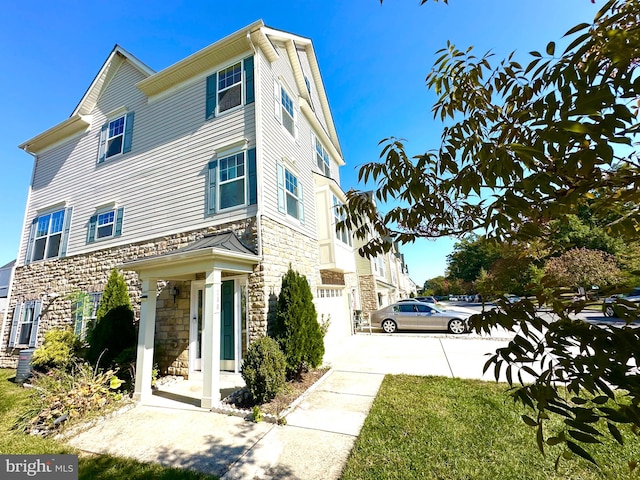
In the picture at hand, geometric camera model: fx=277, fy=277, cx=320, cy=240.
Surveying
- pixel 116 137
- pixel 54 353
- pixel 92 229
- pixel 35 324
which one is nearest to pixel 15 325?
pixel 35 324

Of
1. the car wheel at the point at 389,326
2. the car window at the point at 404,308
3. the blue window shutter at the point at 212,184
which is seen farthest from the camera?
the car wheel at the point at 389,326

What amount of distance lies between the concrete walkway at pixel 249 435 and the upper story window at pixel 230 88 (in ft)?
26.5

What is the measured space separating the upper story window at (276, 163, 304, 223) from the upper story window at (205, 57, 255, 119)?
233 cm

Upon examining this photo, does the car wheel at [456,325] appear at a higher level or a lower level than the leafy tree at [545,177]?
lower

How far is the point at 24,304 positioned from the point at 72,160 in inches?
252

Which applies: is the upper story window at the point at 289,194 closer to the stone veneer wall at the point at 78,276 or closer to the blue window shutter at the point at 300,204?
the blue window shutter at the point at 300,204

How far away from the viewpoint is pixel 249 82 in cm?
848

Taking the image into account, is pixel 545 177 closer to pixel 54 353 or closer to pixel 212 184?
pixel 212 184

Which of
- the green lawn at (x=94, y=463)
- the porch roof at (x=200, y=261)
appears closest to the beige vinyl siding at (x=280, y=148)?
the porch roof at (x=200, y=261)

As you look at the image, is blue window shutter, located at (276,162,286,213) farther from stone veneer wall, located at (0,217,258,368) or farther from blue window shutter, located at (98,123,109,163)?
blue window shutter, located at (98,123,109,163)

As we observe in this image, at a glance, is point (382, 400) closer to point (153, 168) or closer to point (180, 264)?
point (180, 264)

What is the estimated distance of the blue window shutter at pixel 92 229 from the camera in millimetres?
10572

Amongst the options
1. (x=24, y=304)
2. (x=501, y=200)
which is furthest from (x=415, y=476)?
(x=24, y=304)

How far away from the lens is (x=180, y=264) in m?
6.29
